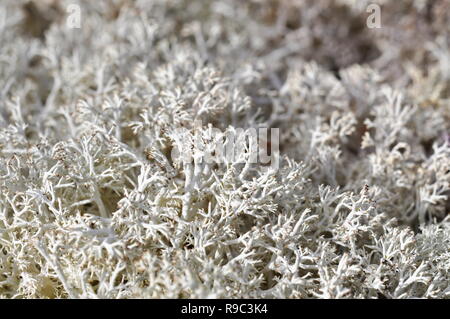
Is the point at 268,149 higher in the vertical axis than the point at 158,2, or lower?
lower

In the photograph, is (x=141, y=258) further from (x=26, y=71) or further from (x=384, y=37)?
(x=384, y=37)

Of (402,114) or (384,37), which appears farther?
(384,37)

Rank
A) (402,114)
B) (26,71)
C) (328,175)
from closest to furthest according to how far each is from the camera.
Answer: (328,175), (402,114), (26,71)
